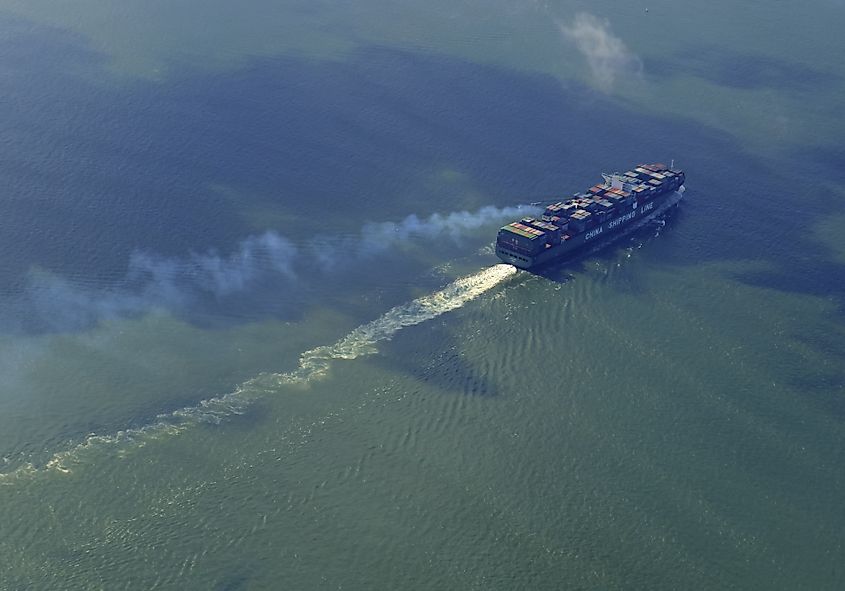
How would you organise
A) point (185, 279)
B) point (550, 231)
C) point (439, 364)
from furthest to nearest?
point (550, 231)
point (185, 279)
point (439, 364)

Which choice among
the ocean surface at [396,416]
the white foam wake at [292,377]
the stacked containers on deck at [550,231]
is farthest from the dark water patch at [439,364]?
the stacked containers on deck at [550,231]

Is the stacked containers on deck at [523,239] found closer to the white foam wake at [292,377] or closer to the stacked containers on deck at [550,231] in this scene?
the stacked containers on deck at [550,231]

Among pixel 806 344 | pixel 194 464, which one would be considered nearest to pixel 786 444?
pixel 806 344

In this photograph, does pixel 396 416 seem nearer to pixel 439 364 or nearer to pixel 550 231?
pixel 439 364

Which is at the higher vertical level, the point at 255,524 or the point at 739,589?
the point at 739,589

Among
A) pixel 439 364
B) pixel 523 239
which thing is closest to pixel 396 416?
pixel 439 364

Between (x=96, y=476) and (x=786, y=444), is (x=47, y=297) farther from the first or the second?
(x=786, y=444)

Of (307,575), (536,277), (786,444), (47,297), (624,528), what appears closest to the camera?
(307,575)

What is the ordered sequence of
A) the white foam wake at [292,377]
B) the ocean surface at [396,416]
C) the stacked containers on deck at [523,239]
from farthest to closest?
the stacked containers on deck at [523,239] < the white foam wake at [292,377] < the ocean surface at [396,416]

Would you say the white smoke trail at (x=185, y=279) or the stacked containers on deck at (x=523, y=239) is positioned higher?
the stacked containers on deck at (x=523, y=239)
